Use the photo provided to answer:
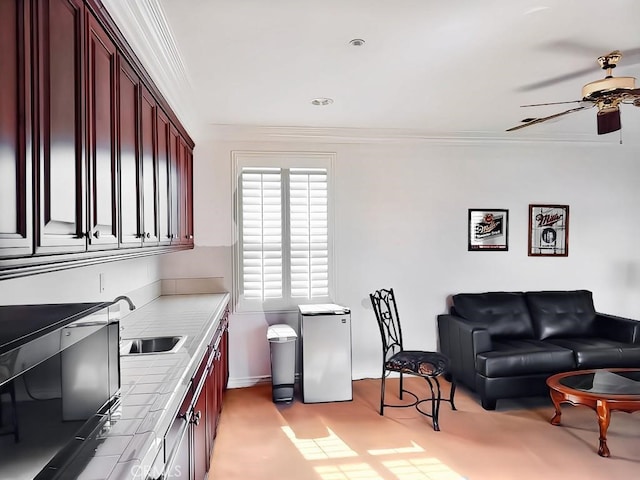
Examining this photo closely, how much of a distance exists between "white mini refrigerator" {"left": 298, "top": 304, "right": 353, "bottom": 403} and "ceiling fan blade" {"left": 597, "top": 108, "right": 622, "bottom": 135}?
2.43m

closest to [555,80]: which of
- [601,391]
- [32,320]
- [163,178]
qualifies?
[601,391]

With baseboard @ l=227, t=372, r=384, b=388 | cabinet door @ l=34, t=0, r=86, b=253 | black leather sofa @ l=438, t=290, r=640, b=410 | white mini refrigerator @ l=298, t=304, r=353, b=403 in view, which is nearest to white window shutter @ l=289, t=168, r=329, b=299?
white mini refrigerator @ l=298, t=304, r=353, b=403

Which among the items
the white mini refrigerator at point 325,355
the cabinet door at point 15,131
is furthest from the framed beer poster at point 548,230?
the cabinet door at point 15,131

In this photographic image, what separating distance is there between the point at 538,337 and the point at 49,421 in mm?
4381

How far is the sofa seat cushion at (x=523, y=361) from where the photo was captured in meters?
3.60

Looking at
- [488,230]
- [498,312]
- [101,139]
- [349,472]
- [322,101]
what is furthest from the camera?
[488,230]

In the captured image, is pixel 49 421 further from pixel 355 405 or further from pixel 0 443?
pixel 355 405

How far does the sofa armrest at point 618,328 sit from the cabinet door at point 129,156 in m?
4.40

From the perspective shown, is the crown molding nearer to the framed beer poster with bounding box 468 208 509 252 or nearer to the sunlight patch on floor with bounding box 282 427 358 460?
the sunlight patch on floor with bounding box 282 427 358 460

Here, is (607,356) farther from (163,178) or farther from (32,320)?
(32,320)

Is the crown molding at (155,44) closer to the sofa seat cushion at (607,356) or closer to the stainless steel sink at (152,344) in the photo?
the stainless steel sink at (152,344)

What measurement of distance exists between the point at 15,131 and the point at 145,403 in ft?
3.21

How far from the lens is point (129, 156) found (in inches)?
78.5

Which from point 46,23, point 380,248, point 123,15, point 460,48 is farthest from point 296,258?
point 46,23
